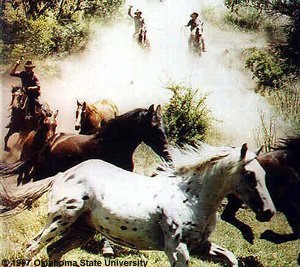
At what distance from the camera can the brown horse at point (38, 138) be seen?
504cm

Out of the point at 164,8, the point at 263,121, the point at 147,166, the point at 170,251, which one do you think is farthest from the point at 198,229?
the point at 164,8

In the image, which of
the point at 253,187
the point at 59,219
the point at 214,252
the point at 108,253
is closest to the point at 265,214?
the point at 253,187

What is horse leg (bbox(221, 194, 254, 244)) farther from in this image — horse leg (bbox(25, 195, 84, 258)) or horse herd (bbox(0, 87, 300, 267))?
horse leg (bbox(25, 195, 84, 258))

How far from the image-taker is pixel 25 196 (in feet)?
14.4

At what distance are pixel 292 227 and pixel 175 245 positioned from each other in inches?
51.5

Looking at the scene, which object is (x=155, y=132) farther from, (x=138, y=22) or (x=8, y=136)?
(x=8, y=136)

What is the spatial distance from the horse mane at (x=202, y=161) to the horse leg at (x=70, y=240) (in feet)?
3.01

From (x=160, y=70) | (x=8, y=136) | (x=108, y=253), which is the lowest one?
(x=108, y=253)

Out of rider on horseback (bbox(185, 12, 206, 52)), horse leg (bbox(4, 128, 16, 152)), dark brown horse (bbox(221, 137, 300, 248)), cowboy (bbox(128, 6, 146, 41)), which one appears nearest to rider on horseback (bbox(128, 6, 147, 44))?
cowboy (bbox(128, 6, 146, 41))

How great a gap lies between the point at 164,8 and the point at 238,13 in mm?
844

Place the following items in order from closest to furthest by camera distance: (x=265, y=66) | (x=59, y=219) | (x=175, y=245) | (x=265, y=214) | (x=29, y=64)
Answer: (x=265, y=214) → (x=175, y=245) → (x=59, y=219) → (x=265, y=66) → (x=29, y=64)

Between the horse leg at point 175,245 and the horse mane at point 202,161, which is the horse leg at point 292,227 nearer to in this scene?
the horse mane at point 202,161

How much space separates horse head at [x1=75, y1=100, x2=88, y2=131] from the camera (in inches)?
197

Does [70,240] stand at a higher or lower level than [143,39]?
lower
